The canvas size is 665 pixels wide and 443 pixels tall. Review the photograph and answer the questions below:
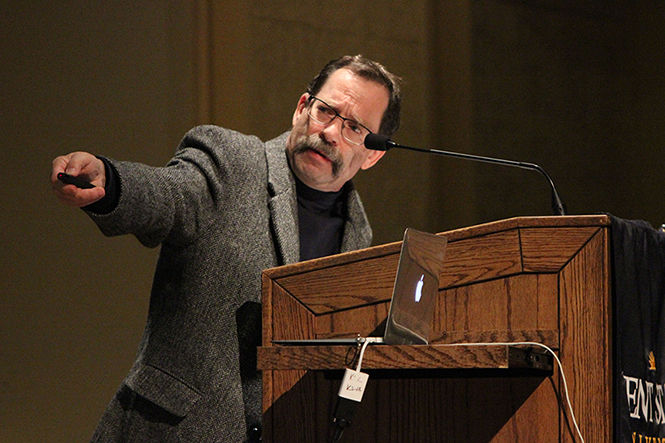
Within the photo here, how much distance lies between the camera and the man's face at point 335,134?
205 cm

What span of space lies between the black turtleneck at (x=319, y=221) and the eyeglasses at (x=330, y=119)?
0.14 metres

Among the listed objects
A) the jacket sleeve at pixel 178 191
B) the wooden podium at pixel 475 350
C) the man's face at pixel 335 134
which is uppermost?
the man's face at pixel 335 134

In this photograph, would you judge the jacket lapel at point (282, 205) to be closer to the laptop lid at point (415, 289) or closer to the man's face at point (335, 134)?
A: the man's face at point (335, 134)

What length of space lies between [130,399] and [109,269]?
5.16ft

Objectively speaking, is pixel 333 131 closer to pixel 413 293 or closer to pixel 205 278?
pixel 205 278

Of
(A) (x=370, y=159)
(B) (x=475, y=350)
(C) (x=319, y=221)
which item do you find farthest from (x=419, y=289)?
(A) (x=370, y=159)

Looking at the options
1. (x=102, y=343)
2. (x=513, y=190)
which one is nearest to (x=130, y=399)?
(x=102, y=343)

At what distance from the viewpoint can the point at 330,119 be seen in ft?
6.84

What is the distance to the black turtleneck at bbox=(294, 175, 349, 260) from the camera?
2035 millimetres

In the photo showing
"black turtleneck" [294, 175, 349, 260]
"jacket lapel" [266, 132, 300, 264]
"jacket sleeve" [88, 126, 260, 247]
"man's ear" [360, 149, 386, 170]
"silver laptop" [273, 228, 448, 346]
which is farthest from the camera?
"man's ear" [360, 149, 386, 170]

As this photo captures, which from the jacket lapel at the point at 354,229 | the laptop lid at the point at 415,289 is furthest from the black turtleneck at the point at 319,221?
the laptop lid at the point at 415,289

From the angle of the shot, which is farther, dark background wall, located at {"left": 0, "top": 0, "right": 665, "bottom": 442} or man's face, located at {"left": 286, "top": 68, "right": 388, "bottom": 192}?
dark background wall, located at {"left": 0, "top": 0, "right": 665, "bottom": 442}

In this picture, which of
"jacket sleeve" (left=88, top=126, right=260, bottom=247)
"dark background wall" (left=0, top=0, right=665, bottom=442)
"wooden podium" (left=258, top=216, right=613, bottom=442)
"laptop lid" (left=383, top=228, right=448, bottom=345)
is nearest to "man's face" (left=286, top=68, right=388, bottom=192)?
"jacket sleeve" (left=88, top=126, right=260, bottom=247)

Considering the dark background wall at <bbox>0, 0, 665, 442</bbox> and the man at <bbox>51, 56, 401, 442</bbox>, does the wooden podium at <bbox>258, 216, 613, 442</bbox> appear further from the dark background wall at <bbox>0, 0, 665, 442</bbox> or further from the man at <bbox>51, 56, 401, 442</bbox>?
the dark background wall at <bbox>0, 0, 665, 442</bbox>
